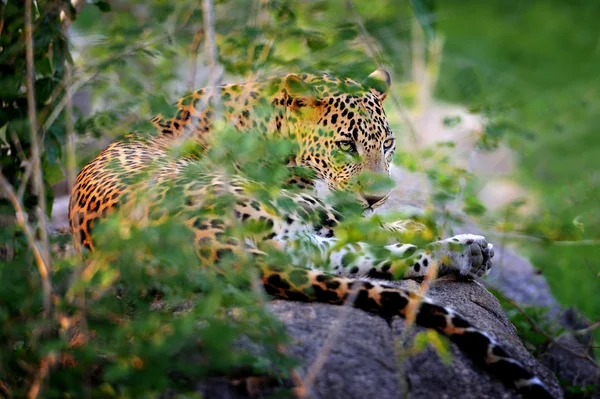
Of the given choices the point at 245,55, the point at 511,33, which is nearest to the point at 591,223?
the point at 245,55

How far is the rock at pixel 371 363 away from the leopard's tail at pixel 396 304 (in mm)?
40

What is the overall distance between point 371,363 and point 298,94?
2370 mm

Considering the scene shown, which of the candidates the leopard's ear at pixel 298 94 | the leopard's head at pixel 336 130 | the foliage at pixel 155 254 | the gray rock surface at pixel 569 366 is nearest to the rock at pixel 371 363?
the foliage at pixel 155 254

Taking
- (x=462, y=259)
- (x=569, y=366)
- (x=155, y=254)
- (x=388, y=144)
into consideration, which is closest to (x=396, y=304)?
(x=462, y=259)

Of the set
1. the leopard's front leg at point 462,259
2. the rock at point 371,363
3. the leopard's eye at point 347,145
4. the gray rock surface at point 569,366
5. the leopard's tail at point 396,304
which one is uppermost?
the leopard's eye at point 347,145

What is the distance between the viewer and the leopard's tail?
12.0 feet

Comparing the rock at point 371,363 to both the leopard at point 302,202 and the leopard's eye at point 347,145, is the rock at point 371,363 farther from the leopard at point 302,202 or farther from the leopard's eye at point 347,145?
the leopard's eye at point 347,145


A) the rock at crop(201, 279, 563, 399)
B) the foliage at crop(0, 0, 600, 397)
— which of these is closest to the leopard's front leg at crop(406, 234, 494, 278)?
the foliage at crop(0, 0, 600, 397)

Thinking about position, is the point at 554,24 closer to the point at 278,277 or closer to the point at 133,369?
the point at 278,277

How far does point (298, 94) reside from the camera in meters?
5.46

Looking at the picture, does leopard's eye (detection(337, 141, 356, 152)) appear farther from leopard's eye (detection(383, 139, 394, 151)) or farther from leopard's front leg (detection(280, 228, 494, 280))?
leopard's front leg (detection(280, 228, 494, 280))

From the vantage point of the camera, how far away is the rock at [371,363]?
11.2 ft

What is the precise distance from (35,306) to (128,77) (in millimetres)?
4757

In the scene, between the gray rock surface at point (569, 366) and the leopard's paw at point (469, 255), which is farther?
the gray rock surface at point (569, 366)
